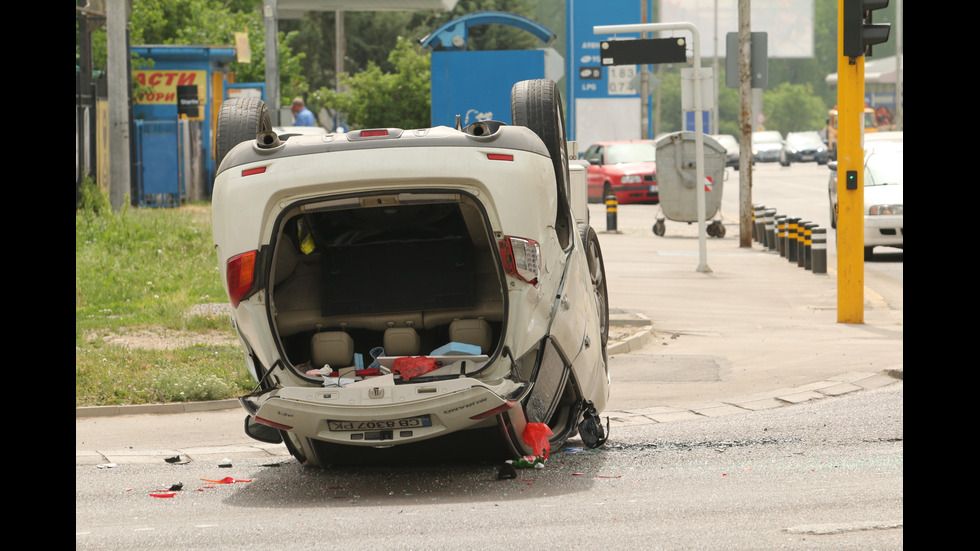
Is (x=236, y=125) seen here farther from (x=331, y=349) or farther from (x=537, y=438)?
(x=537, y=438)

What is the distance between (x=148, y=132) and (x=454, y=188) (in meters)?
23.2

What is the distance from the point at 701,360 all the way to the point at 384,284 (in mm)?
4429

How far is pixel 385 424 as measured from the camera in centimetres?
664

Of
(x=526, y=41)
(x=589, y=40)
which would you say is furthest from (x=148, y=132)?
(x=526, y=41)

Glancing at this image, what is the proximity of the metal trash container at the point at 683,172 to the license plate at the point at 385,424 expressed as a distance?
17718mm

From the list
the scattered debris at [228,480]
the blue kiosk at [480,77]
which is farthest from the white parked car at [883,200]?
the scattered debris at [228,480]

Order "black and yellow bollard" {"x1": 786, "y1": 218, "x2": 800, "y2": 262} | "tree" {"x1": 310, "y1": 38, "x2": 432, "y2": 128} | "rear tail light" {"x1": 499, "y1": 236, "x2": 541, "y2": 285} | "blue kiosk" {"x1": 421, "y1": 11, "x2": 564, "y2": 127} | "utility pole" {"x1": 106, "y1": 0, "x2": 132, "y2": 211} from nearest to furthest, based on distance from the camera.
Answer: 1. "rear tail light" {"x1": 499, "y1": 236, "x2": 541, "y2": 285}
2. "blue kiosk" {"x1": 421, "y1": 11, "x2": 564, "y2": 127}
3. "utility pole" {"x1": 106, "y1": 0, "x2": 132, "y2": 211}
4. "black and yellow bollard" {"x1": 786, "y1": 218, "x2": 800, "y2": 262}
5. "tree" {"x1": 310, "y1": 38, "x2": 432, "y2": 128}

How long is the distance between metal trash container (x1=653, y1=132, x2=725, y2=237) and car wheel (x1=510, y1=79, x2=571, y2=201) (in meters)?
16.4

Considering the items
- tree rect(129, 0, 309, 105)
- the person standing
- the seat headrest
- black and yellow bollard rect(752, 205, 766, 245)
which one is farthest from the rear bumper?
tree rect(129, 0, 309, 105)

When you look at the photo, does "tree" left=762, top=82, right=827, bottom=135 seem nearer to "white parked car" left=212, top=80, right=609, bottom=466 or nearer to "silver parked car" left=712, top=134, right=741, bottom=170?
"silver parked car" left=712, top=134, right=741, bottom=170

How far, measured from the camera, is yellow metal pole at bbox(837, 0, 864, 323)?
12609mm

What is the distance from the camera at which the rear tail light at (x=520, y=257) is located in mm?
6805

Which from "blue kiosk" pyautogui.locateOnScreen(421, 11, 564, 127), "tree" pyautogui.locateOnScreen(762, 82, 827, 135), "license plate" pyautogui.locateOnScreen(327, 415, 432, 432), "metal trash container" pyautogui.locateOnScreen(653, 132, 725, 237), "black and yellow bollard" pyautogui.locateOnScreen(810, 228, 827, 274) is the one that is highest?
"tree" pyautogui.locateOnScreen(762, 82, 827, 135)

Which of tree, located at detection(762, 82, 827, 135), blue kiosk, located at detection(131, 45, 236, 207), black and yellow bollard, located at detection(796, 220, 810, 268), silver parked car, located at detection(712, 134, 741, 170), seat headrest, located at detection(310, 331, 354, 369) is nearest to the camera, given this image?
seat headrest, located at detection(310, 331, 354, 369)
